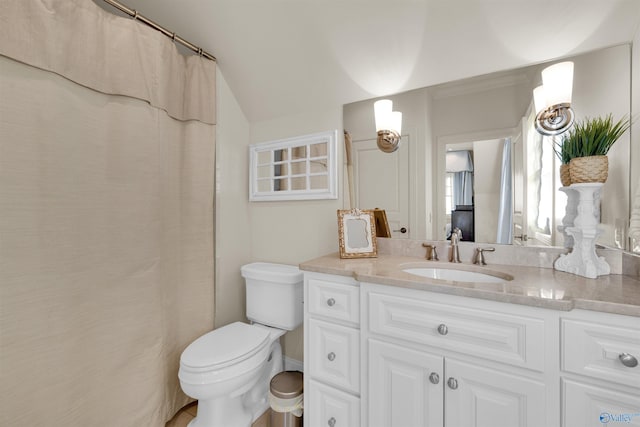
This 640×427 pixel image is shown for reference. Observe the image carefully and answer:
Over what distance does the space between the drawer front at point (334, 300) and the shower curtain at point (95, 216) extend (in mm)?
816

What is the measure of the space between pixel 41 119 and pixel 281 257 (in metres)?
1.38

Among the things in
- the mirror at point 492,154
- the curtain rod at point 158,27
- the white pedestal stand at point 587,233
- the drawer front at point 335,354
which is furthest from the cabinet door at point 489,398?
the curtain rod at point 158,27

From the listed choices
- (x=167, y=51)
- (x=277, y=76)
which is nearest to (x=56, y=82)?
(x=167, y=51)

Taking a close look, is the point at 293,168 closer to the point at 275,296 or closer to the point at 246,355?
the point at 275,296

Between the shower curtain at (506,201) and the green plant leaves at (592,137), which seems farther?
the shower curtain at (506,201)

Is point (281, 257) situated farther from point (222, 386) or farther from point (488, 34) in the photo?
point (488, 34)

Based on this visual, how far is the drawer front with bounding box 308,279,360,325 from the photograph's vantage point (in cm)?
118

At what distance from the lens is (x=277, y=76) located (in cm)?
174

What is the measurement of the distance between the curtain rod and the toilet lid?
1.67 meters

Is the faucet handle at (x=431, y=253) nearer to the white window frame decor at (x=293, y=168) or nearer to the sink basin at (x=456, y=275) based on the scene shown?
the sink basin at (x=456, y=275)

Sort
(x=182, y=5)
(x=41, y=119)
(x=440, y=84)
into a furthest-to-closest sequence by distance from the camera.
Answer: (x=182, y=5) < (x=440, y=84) < (x=41, y=119)

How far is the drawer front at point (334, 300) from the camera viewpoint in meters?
1.18

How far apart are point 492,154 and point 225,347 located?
5.30 ft

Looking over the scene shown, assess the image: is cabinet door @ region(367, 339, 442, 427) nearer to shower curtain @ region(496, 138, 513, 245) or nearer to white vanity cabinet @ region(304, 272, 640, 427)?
white vanity cabinet @ region(304, 272, 640, 427)
